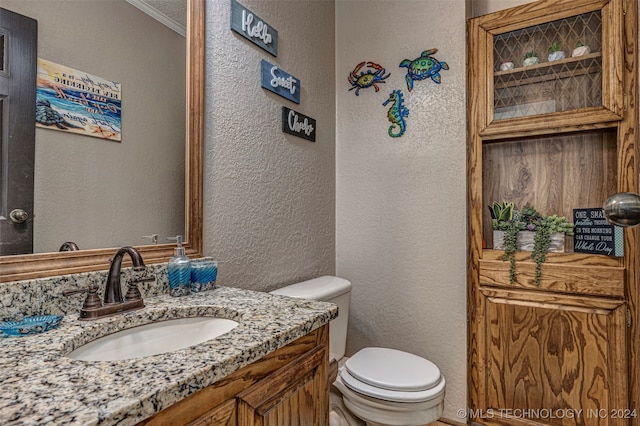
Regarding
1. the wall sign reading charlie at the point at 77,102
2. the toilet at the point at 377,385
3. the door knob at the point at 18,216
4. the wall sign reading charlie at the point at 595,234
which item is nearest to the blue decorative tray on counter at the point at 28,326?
the door knob at the point at 18,216

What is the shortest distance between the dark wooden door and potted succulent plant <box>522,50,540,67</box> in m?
1.94

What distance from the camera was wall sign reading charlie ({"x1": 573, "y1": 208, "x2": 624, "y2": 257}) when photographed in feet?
4.80

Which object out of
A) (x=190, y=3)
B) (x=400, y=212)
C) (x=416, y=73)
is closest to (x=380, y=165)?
(x=400, y=212)

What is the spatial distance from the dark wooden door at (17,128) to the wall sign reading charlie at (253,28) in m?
0.70

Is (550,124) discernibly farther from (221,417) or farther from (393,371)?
(221,417)

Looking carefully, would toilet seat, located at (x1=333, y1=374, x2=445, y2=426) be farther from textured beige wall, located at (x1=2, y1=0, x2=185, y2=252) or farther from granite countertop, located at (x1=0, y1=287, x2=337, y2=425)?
textured beige wall, located at (x1=2, y1=0, x2=185, y2=252)

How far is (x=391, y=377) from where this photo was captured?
1.39 m

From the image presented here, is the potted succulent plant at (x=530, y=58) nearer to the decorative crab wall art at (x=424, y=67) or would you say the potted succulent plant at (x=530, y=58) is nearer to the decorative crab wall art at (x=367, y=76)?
the decorative crab wall art at (x=424, y=67)

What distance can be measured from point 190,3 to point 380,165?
122cm

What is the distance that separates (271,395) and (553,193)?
1687 mm

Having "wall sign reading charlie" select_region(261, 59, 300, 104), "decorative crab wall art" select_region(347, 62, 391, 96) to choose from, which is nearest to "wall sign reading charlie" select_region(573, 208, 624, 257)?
"decorative crab wall art" select_region(347, 62, 391, 96)

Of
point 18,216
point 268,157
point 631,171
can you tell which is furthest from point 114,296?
point 631,171

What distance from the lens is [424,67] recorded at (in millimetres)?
1847

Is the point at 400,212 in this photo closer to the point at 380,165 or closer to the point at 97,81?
the point at 380,165
